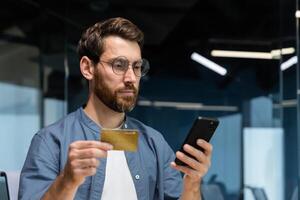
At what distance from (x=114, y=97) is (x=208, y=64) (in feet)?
10.2

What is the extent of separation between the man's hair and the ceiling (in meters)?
2.83

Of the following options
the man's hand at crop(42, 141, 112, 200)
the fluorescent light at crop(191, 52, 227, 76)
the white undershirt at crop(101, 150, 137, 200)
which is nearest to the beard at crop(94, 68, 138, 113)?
the white undershirt at crop(101, 150, 137, 200)

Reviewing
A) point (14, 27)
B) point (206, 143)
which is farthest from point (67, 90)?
point (206, 143)

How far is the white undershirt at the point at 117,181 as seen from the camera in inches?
62.0

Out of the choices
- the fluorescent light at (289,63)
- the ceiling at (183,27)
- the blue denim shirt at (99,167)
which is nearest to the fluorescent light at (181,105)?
the ceiling at (183,27)

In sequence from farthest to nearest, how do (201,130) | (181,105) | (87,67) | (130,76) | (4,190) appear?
(181,105)
(4,190)
(87,67)
(130,76)
(201,130)

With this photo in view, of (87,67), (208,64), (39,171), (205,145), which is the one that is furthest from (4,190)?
(208,64)

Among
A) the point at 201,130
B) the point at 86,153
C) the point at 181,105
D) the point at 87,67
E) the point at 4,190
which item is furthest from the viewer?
the point at 181,105

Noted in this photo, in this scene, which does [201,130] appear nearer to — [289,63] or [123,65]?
[123,65]

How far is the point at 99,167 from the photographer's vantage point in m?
1.58

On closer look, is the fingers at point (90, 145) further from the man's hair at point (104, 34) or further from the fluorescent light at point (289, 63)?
the fluorescent light at point (289, 63)

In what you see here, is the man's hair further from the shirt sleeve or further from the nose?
the shirt sleeve

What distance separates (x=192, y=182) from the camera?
1.50 metres

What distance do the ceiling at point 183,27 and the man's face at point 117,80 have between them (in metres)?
2.89
